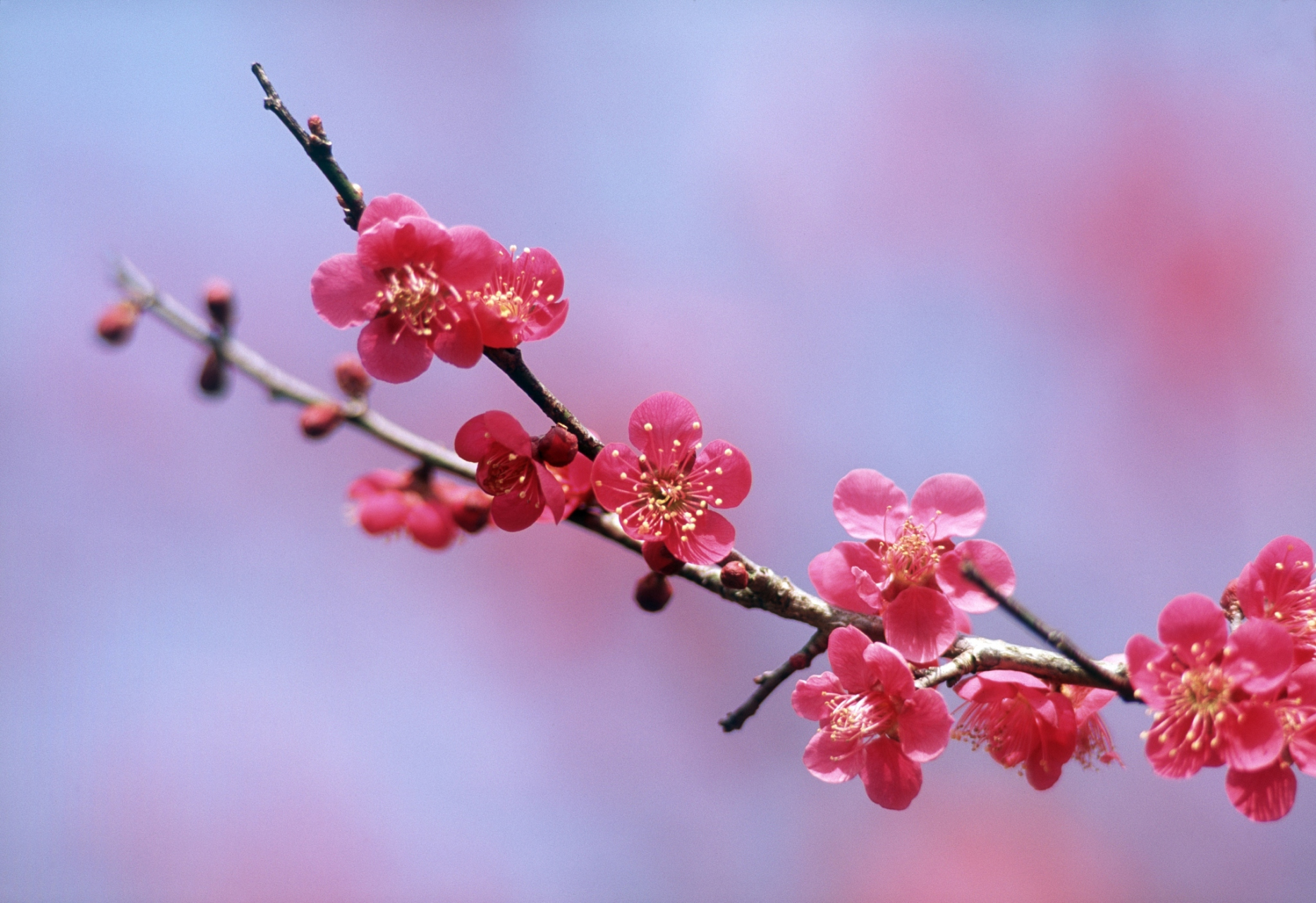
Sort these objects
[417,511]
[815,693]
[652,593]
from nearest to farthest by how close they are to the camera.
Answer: [815,693], [652,593], [417,511]

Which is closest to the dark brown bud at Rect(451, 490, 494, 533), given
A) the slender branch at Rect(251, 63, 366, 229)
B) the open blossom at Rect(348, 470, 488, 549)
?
the open blossom at Rect(348, 470, 488, 549)

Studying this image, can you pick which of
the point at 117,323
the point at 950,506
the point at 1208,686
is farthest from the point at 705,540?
the point at 117,323

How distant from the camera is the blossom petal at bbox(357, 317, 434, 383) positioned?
87 centimetres

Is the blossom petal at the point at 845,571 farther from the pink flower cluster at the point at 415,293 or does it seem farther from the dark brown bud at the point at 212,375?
the dark brown bud at the point at 212,375

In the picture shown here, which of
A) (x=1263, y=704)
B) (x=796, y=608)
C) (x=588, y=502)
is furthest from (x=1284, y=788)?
(x=588, y=502)

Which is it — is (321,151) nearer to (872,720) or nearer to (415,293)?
(415,293)

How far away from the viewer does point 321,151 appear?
833 millimetres

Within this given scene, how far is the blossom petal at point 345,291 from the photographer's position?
2.84 feet

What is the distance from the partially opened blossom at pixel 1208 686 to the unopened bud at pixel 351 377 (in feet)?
3.32

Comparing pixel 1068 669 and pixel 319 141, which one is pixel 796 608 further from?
pixel 319 141

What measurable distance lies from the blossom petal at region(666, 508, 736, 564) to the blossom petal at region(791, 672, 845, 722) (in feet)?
0.51

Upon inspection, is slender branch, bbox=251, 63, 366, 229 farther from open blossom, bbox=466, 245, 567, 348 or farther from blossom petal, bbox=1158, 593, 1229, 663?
blossom petal, bbox=1158, 593, 1229, 663

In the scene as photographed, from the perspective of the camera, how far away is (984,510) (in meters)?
0.93

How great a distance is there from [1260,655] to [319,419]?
3.64ft
